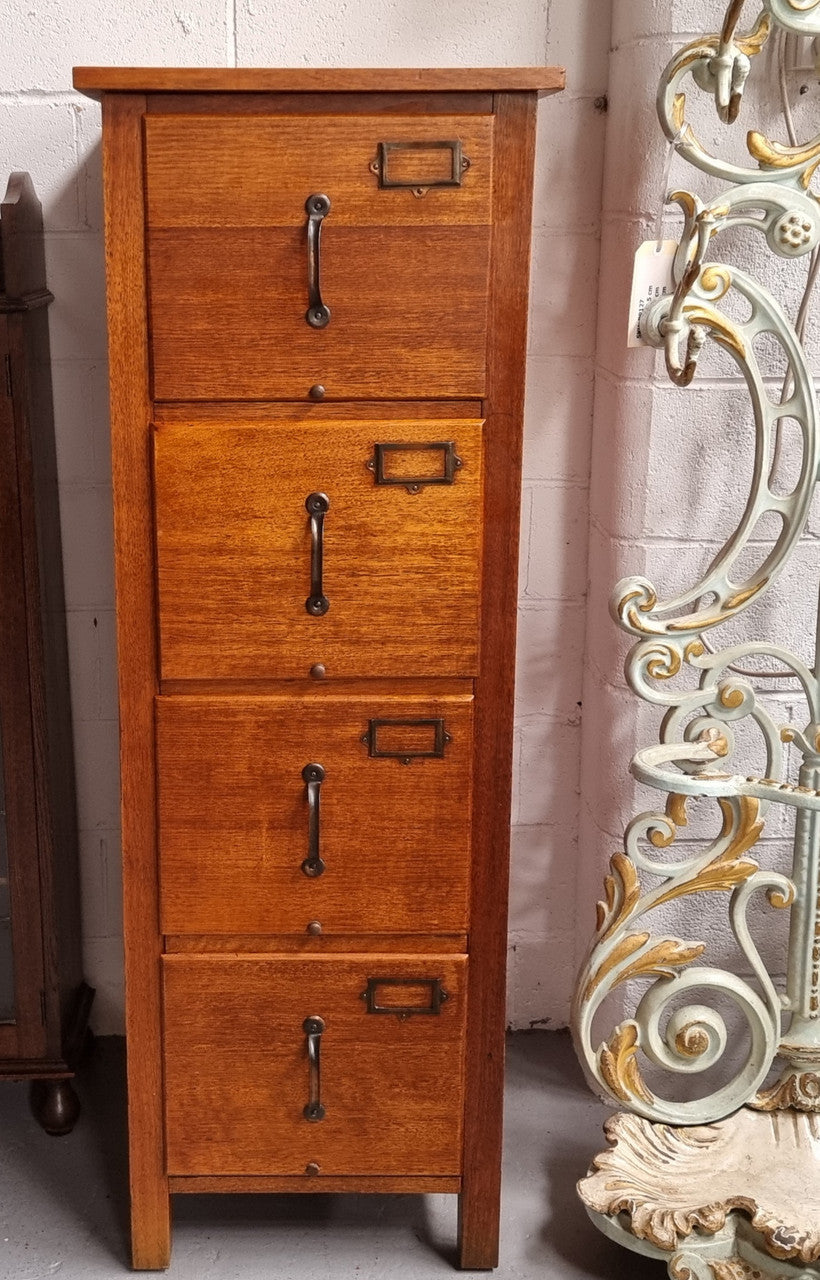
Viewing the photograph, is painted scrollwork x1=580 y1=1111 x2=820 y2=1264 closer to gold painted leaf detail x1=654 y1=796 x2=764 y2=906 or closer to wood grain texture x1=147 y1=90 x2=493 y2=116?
gold painted leaf detail x1=654 y1=796 x2=764 y2=906

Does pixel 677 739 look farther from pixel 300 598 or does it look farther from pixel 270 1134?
pixel 270 1134

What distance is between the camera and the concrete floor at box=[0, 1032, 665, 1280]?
5.89ft

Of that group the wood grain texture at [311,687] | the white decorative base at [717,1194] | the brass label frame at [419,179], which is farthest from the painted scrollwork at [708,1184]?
the brass label frame at [419,179]

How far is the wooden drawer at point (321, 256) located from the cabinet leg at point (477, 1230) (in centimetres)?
103

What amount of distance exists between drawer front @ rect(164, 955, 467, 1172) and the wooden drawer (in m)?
0.70

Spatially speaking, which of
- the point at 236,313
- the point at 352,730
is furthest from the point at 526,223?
the point at 352,730

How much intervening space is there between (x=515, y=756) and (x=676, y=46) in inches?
42.2

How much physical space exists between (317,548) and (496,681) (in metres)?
0.27

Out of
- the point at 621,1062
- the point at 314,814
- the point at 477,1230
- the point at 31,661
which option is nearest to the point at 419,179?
the point at 314,814

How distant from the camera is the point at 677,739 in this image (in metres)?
1.79

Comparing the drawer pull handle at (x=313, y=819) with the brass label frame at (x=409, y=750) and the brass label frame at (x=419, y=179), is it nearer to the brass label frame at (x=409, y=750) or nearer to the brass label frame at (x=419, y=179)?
the brass label frame at (x=409, y=750)

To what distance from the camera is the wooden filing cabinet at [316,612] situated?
58.2 inches

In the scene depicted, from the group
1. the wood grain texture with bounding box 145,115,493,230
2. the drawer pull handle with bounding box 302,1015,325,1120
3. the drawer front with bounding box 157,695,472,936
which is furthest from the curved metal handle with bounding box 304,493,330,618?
the drawer pull handle with bounding box 302,1015,325,1120

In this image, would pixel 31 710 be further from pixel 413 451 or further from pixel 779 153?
pixel 779 153
